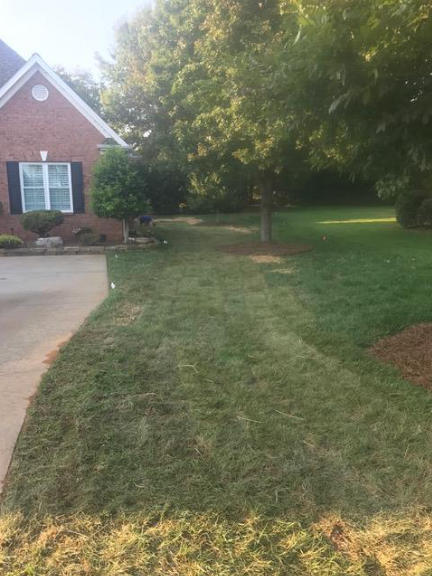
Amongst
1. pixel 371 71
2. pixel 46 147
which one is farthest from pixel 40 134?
pixel 371 71

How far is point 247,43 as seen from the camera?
900 centimetres

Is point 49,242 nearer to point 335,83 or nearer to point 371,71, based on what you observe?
point 335,83

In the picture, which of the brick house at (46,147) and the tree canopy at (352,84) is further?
the brick house at (46,147)

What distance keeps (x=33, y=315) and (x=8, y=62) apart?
14.2 m

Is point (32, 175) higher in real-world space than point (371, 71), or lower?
higher

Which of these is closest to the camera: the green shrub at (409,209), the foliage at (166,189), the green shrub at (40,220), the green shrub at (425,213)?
the green shrub at (40,220)

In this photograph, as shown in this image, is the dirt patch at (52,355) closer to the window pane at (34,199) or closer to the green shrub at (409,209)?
the window pane at (34,199)

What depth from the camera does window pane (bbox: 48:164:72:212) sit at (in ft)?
46.8

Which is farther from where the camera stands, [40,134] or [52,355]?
[40,134]

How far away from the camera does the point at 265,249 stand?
1263 centimetres

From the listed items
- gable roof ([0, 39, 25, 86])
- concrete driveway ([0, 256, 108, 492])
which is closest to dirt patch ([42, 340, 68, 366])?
concrete driveway ([0, 256, 108, 492])

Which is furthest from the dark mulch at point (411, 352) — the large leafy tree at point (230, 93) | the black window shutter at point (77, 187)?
the black window shutter at point (77, 187)

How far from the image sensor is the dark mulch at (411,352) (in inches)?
164

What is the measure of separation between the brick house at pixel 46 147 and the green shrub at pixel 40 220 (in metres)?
0.73
